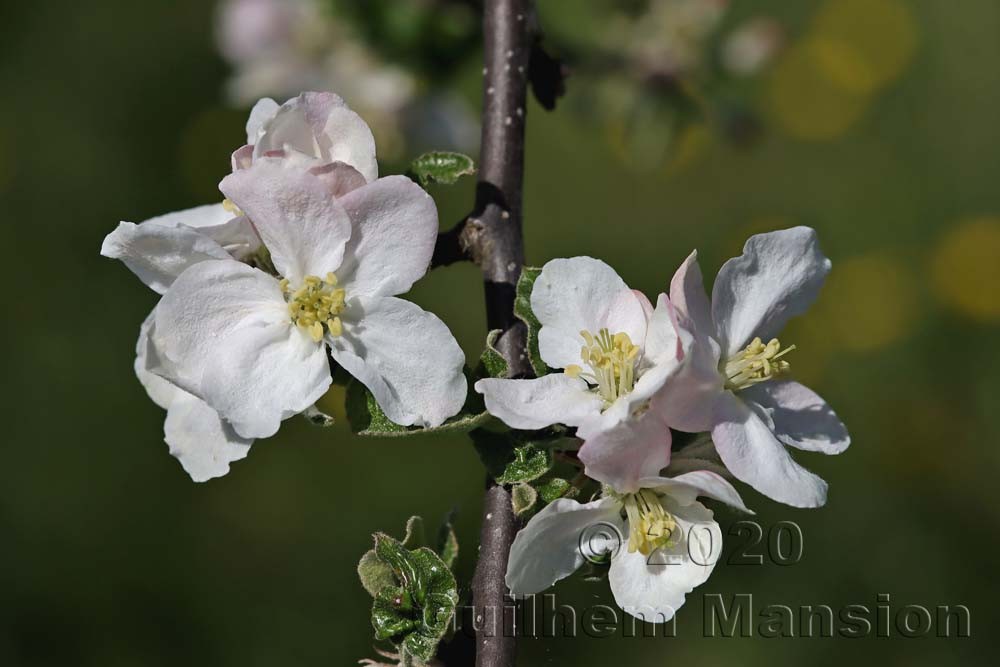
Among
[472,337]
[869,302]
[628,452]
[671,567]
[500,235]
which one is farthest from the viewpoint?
[869,302]

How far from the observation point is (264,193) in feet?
3.35

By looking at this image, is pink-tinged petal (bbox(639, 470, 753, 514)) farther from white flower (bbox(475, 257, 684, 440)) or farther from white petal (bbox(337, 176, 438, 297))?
white petal (bbox(337, 176, 438, 297))

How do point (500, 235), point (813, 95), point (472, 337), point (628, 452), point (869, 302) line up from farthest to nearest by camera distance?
point (813, 95)
point (869, 302)
point (472, 337)
point (500, 235)
point (628, 452)

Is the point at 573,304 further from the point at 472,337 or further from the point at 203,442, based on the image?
the point at 472,337

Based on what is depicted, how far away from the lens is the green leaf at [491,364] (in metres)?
1.04

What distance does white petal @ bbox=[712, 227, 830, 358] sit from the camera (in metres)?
1.10

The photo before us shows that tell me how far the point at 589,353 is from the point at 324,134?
1.18 ft

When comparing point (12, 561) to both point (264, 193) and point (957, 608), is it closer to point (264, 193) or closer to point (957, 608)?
point (264, 193)

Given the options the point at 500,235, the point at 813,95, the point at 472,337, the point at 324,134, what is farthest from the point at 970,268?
the point at 324,134

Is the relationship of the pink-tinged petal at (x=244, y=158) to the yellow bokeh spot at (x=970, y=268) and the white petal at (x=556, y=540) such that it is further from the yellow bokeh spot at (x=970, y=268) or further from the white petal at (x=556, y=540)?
the yellow bokeh spot at (x=970, y=268)

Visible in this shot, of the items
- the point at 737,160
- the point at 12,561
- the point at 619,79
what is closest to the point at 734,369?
the point at 619,79

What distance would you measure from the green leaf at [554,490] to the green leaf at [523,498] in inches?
0.4

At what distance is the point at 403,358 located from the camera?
3.36 feet

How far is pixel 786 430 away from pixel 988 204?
10.3 feet
